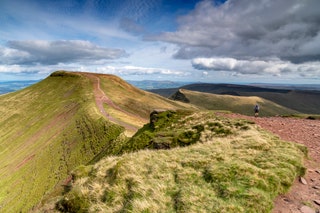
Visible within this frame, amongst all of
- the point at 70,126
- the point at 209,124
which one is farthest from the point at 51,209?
the point at 70,126

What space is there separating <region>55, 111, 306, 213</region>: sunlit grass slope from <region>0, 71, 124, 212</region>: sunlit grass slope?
1228 inches

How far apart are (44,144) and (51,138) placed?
2688 millimetres

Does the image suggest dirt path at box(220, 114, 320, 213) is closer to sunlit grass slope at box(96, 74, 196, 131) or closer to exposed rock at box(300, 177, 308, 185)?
exposed rock at box(300, 177, 308, 185)

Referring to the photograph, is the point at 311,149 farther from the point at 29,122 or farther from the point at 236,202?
the point at 29,122

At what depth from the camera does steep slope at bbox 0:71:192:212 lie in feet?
151

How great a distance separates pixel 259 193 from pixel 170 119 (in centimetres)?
2505

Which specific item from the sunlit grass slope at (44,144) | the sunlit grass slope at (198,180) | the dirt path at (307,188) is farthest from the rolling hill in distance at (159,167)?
the dirt path at (307,188)

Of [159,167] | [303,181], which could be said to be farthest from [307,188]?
[159,167]

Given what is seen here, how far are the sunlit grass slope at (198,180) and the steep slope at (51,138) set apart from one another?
85.8 ft

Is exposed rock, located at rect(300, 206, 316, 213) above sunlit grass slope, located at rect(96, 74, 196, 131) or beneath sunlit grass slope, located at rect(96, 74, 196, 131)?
above

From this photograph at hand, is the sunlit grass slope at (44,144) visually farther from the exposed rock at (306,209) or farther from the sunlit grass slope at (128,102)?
the exposed rock at (306,209)

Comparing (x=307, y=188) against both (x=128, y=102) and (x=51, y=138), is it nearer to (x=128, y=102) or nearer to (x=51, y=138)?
(x=51, y=138)

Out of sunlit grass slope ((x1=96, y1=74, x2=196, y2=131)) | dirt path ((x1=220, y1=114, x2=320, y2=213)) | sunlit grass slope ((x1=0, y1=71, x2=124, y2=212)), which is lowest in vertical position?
sunlit grass slope ((x1=0, y1=71, x2=124, y2=212))

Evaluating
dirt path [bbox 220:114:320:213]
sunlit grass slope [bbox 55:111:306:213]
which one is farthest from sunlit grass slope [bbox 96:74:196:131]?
sunlit grass slope [bbox 55:111:306:213]
